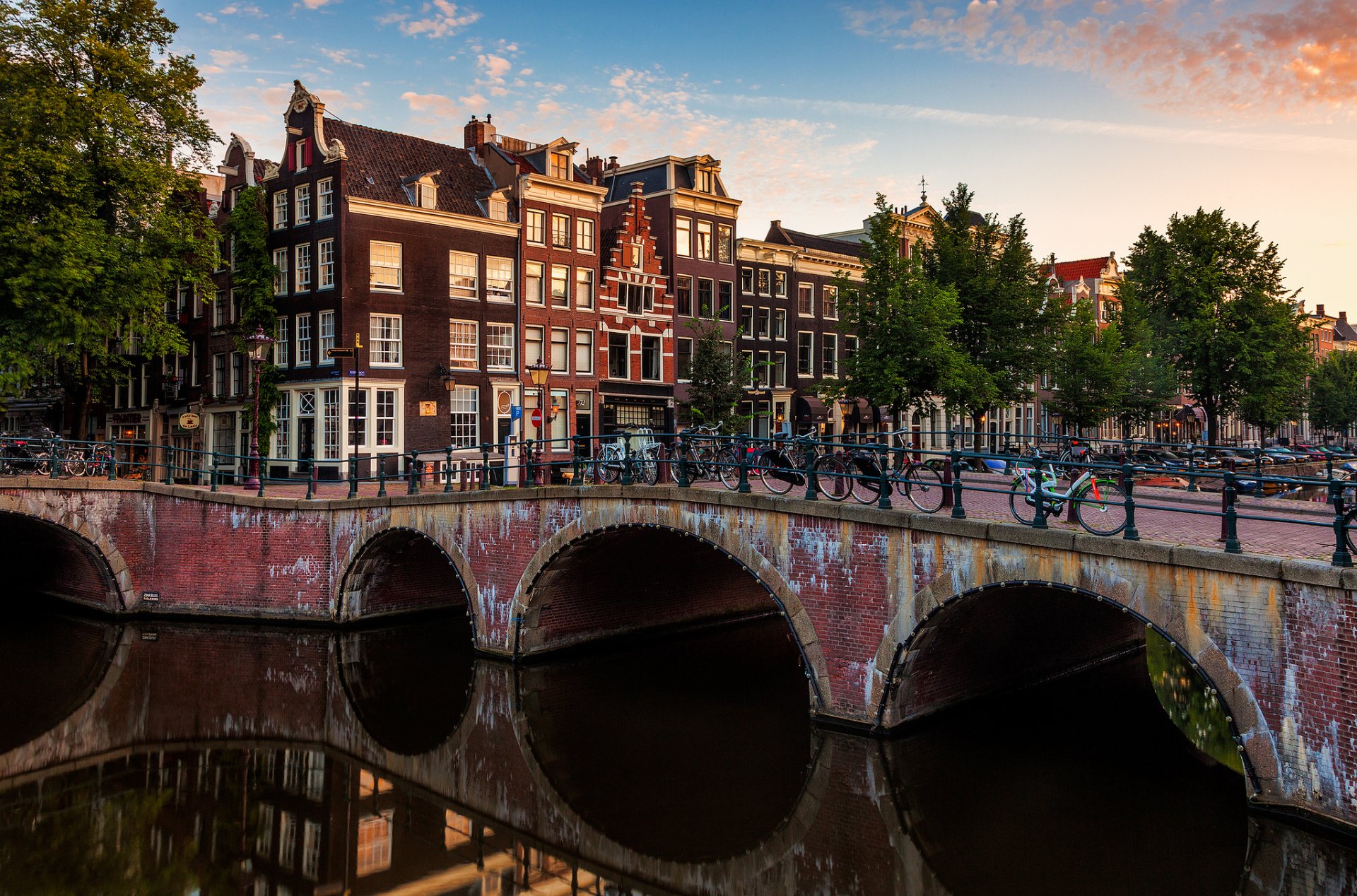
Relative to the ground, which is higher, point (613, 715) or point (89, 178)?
point (89, 178)

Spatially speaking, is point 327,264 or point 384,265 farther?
point 384,265

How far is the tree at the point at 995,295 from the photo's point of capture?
35.7 metres

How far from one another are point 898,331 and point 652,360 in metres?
11.6

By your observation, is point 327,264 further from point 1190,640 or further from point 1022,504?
point 1190,640

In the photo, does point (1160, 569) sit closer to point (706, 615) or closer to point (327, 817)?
point (327, 817)

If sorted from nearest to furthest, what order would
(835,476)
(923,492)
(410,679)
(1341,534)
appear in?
1. (1341,534)
2. (835,476)
3. (923,492)
4. (410,679)

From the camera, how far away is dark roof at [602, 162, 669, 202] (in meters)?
42.4

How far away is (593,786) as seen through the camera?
1270 cm

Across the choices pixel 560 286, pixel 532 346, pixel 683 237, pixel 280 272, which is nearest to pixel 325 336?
pixel 280 272

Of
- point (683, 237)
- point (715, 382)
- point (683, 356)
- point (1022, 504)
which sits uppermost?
point (683, 237)

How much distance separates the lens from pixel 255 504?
70.5 ft

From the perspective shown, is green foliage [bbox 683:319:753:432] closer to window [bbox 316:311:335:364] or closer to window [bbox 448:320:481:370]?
window [bbox 448:320:481:370]

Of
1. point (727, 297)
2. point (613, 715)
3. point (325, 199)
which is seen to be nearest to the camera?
point (613, 715)

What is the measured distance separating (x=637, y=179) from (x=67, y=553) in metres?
27.6
